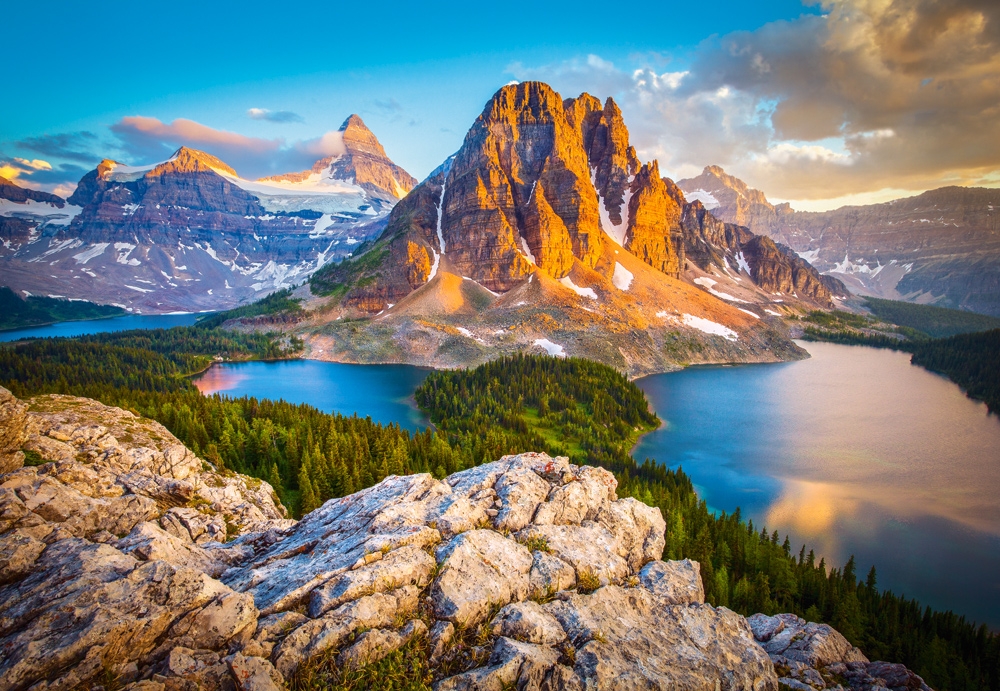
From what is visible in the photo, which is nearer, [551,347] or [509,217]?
[551,347]

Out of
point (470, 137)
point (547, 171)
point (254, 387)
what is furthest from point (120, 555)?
point (470, 137)

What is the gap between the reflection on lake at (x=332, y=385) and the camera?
283 ft

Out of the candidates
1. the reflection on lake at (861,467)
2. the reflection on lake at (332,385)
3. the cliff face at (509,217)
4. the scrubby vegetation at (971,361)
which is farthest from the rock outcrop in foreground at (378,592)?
the cliff face at (509,217)

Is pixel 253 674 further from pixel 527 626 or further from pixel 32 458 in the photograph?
pixel 32 458

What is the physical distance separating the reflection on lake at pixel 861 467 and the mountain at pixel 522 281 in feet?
108

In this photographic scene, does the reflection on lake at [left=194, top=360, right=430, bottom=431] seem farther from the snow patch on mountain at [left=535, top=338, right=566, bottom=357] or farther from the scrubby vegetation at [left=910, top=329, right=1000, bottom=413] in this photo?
the scrubby vegetation at [left=910, top=329, right=1000, bottom=413]

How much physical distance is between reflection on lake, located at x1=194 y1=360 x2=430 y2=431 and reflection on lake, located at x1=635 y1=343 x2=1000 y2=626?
45864 millimetres

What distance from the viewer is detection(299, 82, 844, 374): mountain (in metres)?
137

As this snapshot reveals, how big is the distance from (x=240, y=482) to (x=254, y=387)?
8164cm

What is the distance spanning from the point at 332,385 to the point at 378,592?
3880 inches

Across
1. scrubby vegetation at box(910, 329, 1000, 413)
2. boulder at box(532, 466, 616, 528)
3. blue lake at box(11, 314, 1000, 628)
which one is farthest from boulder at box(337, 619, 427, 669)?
scrubby vegetation at box(910, 329, 1000, 413)

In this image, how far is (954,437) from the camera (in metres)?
74.8

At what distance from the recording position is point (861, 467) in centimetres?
6147

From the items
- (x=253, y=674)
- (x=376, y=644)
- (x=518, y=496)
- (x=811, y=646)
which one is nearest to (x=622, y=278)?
(x=811, y=646)
